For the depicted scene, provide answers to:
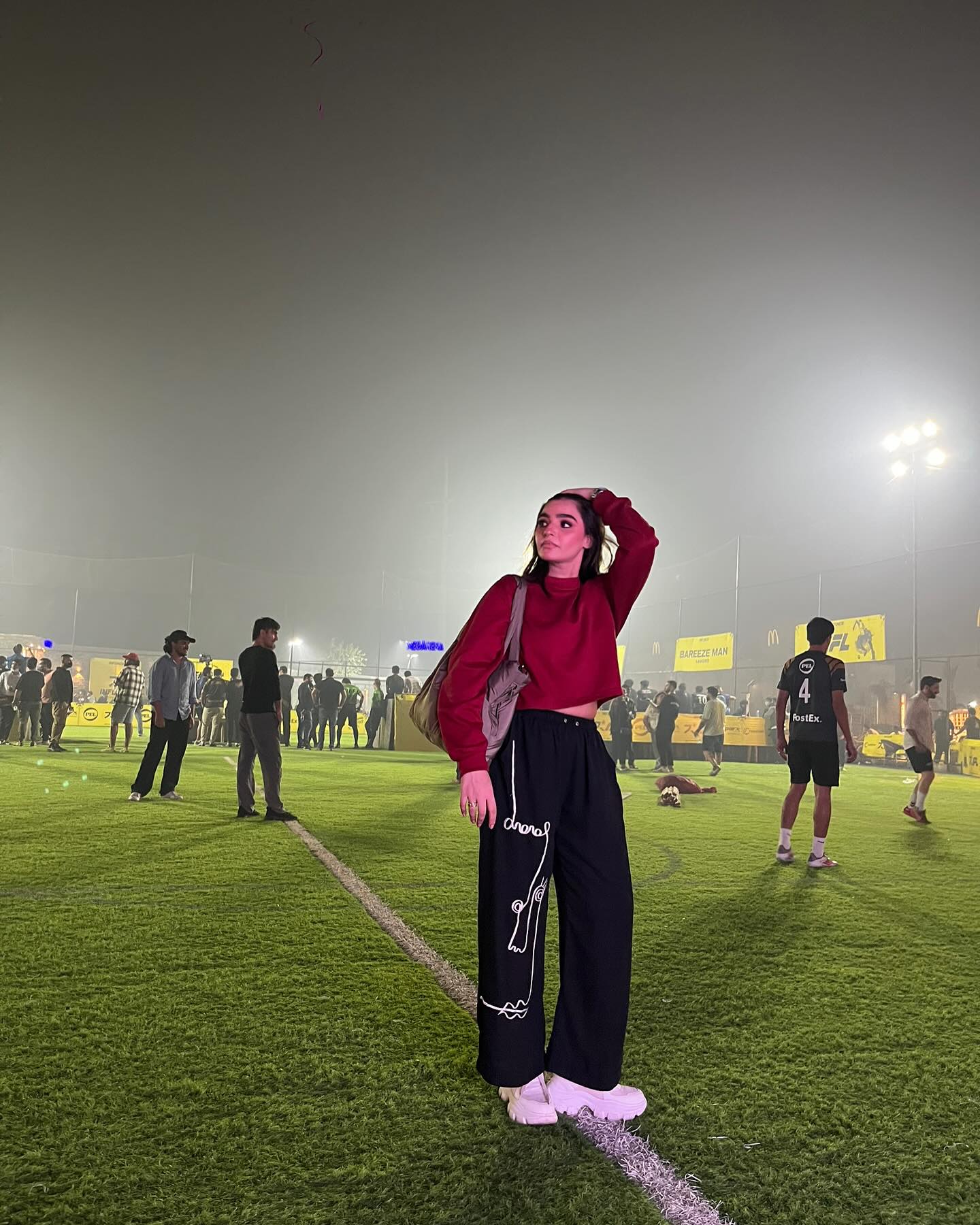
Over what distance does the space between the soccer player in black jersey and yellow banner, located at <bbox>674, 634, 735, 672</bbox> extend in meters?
22.4

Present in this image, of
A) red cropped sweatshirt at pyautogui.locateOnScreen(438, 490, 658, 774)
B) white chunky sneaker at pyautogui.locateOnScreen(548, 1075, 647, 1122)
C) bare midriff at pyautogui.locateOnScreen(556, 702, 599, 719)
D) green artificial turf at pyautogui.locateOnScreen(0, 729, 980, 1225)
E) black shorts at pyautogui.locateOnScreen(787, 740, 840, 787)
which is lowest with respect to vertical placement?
green artificial turf at pyautogui.locateOnScreen(0, 729, 980, 1225)

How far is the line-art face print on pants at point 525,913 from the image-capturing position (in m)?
2.47

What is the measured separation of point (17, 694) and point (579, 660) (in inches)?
758

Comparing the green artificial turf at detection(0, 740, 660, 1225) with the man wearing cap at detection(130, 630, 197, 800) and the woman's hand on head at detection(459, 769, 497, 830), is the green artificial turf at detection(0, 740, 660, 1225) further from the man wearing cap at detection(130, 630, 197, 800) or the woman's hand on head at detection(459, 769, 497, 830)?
the man wearing cap at detection(130, 630, 197, 800)

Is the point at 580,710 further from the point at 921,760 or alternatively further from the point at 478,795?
the point at 921,760

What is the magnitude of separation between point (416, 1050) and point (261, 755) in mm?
6150

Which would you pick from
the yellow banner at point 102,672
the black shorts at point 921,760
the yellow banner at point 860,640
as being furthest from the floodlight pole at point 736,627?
the yellow banner at point 102,672

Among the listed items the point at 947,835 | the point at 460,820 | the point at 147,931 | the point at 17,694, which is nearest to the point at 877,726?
the point at 947,835

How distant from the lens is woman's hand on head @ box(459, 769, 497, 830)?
2.44 meters

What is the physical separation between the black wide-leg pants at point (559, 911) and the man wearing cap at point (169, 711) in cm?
768

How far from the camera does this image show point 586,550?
108 inches

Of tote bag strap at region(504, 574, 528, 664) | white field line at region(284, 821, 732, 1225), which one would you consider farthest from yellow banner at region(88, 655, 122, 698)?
tote bag strap at region(504, 574, 528, 664)

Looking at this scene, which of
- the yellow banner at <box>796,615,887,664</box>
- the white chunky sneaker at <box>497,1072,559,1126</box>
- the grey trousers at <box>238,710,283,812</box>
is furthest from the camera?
the yellow banner at <box>796,615,887,664</box>

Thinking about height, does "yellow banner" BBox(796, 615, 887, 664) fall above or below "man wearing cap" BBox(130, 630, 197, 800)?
above
